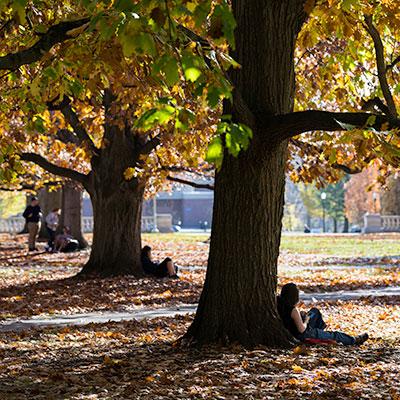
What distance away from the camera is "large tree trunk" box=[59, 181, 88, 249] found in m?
30.2

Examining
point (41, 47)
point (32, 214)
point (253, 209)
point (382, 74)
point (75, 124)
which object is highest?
point (75, 124)

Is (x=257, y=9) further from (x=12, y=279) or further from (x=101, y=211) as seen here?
(x=12, y=279)

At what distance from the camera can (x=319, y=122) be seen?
27.8 ft

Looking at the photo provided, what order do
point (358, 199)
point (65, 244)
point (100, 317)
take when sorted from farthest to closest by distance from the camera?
point (358, 199) < point (65, 244) < point (100, 317)

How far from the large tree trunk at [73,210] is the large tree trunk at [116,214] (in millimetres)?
11195

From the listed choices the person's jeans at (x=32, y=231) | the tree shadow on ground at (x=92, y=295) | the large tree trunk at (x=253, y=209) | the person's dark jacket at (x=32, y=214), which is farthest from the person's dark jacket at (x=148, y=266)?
the person's dark jacket at (x=32, y=214)

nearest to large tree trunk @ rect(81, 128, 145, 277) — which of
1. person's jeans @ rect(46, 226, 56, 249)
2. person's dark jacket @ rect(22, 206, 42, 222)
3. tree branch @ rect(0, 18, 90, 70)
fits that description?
tree branch @ rect(0, 18, 90, 70)

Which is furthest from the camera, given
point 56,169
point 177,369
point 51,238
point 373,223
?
point 373,223

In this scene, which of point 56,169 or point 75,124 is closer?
point 75,124

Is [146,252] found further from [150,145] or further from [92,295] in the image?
[92,295]

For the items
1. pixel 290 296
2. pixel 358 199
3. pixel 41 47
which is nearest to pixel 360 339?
pixel 290 296

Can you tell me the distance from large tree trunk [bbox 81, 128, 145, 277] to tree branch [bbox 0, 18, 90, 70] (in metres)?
10.3

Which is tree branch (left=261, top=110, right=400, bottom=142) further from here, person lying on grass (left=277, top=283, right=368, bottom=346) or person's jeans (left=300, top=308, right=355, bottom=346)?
person's jeans (left=300, top=308, right=355, bottom=346)

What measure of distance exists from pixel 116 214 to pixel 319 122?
10336 millimetres
